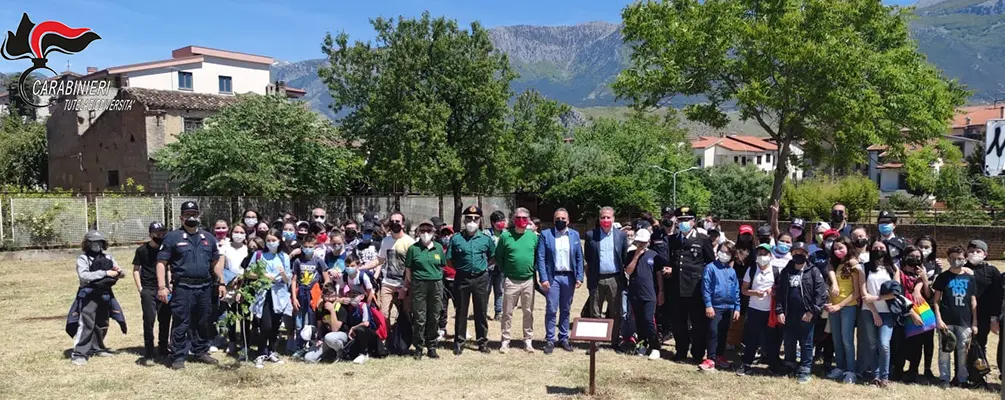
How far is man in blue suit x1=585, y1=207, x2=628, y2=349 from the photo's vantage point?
9.20 meters

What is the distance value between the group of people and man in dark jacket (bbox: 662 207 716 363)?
0.02 m

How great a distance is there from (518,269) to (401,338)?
69.3 inches

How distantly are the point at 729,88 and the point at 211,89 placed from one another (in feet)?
123

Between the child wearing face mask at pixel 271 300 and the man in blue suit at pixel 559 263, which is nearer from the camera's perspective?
the child wearing face mask at pixel 271 300

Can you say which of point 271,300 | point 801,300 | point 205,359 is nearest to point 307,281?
point 271,300

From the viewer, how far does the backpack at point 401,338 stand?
9109 millimetres

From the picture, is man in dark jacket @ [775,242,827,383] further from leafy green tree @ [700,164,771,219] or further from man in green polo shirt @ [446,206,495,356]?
leafy green tree @ [700,164,771,219]

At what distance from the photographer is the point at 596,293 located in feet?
30.8

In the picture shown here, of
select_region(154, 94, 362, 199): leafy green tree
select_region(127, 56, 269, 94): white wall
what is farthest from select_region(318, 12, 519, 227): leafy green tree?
select_region(127, 56, 269, 94): white wall

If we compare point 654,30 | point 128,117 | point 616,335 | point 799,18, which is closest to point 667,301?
point 616,335

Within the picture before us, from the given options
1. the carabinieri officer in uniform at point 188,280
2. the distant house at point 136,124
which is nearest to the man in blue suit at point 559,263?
the carabinieri officer in uniform at point 188,280

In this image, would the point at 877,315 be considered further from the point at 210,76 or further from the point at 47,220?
the point at 210,76

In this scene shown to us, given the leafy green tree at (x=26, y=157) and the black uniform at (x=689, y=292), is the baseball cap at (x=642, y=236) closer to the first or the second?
the black uniform at (x=689, y=292)

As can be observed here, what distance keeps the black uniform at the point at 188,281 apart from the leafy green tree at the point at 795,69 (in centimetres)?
1590
